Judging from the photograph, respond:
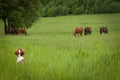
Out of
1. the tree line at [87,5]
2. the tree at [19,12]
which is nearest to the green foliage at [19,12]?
the tree at [19,12]

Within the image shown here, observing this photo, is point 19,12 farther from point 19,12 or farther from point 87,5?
point 87,5

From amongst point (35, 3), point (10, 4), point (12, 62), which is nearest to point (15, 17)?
point (10, 4)

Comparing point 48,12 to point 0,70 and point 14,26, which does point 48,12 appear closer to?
point 14,26

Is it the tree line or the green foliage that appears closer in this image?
the tree line

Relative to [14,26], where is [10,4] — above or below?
above

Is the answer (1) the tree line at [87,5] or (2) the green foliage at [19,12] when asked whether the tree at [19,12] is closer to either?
(2) the green foliage at [19,12]

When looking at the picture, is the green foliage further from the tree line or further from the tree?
the tree line

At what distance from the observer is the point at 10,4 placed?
3231 centimetres

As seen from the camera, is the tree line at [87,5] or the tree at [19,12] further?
the tree at [19,12]

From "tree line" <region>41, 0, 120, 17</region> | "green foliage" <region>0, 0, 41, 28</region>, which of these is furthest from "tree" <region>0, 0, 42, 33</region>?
"tree line" <region>41, 0, 120, 17</region>

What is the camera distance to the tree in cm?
3183

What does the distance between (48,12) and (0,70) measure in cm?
4776

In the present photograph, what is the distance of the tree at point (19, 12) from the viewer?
3183 cm

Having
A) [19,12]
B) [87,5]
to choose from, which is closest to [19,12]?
[19,12]
